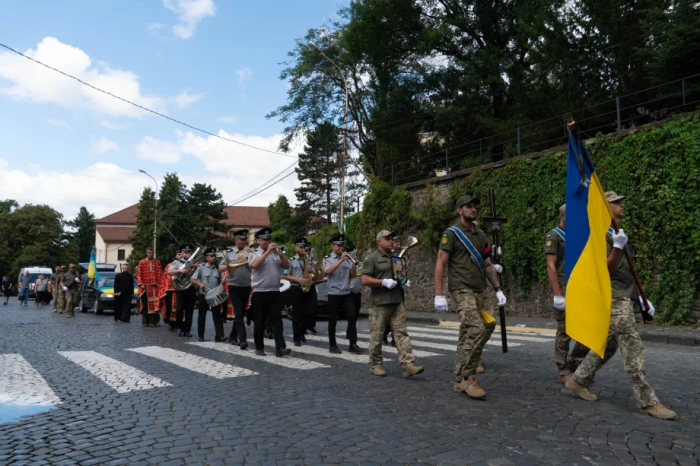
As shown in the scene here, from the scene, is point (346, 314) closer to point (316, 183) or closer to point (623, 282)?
point (623, 282)

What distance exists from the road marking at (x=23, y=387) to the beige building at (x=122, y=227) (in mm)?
86514

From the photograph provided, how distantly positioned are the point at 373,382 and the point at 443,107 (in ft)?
68.2

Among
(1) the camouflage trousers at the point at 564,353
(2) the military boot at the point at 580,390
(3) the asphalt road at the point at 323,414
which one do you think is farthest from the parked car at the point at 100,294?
(2) the military boot at the point at 580,390

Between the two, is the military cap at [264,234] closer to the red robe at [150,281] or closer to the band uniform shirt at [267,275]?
the band uniform shirt at [267,275]

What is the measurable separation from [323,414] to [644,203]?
12.3 meters

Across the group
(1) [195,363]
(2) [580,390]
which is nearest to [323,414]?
(2) [580,390]

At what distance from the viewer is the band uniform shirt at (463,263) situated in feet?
21.4

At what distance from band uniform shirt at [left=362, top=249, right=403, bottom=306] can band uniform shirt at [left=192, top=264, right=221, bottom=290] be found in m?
5.67

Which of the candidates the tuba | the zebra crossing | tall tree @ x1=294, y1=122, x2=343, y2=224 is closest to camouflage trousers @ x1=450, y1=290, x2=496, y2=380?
the zebra crossing

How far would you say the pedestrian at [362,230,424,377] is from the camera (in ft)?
24.7

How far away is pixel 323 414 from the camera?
5.59m

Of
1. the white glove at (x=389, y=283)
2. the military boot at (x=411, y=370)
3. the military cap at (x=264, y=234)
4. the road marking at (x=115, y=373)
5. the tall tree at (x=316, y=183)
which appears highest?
the tall tree at (x=316, y=183)

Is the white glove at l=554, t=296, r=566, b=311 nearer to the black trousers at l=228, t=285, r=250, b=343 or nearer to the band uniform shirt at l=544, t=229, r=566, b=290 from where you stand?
the band uniform shirt at l=544, t=229, r=566, b=290

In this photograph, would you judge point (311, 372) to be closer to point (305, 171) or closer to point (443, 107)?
Answer: point (443, 107)
